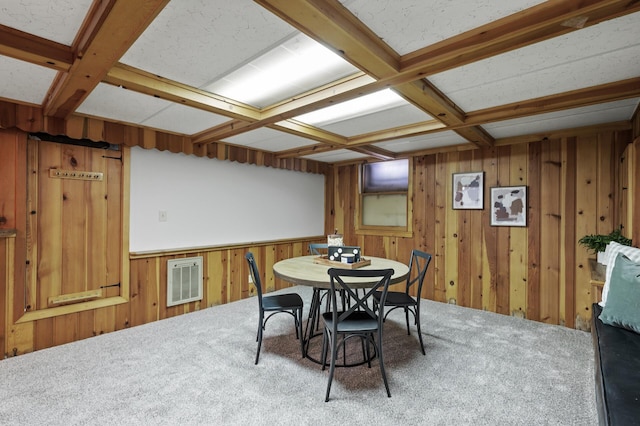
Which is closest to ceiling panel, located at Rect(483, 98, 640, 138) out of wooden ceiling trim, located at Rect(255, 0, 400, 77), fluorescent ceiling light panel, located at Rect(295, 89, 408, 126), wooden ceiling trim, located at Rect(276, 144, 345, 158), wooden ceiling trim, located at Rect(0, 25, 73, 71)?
fluorescent ceiling light panel, located at Rect(295, 89, 408, 126)

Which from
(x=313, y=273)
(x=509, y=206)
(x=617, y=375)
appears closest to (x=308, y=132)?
(x=313, y=273)

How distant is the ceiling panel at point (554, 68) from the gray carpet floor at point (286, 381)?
6.76ft

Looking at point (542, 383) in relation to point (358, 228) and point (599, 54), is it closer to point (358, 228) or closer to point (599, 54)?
point (599, 54)

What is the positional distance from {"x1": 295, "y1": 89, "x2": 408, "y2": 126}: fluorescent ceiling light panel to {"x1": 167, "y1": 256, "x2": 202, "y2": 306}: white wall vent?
83.5 inches

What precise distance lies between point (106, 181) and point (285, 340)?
2373mm

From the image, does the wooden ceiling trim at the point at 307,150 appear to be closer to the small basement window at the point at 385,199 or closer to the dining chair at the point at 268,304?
the small basement window at the point at 385,199

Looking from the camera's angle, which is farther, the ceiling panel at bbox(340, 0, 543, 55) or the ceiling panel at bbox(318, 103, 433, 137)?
the ceiling panel at bbox(318, 103, 433, 137)

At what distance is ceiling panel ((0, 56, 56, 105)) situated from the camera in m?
1.92

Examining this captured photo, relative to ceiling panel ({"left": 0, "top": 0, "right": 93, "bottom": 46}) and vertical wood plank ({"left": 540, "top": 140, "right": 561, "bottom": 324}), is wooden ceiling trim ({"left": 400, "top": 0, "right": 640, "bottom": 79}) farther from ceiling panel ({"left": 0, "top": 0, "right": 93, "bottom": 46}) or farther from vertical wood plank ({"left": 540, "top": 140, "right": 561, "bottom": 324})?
vertical wood plank ({"left": 540, "top": 140, "right": 561, "bottom": 324})

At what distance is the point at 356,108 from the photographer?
2.69 m

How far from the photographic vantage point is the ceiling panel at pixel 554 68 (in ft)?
5.05

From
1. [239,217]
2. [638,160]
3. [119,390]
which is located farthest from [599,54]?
[239,217]

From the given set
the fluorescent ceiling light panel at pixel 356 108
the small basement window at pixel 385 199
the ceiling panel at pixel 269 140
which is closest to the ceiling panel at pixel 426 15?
the fluorescent ceiling light panel at pixel 356 108

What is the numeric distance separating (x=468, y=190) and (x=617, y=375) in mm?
2797
